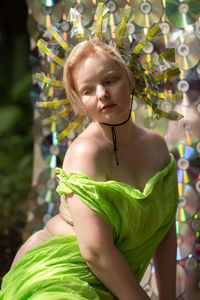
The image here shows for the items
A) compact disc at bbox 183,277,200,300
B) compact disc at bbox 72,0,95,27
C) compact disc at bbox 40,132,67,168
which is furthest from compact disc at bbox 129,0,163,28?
compact disc at bbox 183,277,200,300

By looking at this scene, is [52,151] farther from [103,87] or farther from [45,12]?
[103,87]

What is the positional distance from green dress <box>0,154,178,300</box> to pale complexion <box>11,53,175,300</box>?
1.3 inches

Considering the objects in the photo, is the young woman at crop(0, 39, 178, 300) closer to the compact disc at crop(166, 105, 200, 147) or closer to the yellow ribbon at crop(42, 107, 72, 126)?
the yellow ribbon at crop(42, 107, 72, 126)

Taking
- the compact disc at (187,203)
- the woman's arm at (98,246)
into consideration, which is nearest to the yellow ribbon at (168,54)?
the woman's arm at (98,246)

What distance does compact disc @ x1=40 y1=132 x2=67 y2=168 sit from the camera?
200 cm

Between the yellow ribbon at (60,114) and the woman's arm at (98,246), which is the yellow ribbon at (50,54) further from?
the woman's arm at (98,246)

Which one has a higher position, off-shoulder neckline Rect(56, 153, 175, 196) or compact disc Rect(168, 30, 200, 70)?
compact disc Rect(168, 30, 200, 70)

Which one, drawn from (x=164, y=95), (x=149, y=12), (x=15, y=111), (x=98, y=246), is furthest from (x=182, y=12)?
(x=15, y=111)

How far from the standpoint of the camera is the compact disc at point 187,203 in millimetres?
1682

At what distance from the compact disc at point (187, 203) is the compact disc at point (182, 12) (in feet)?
1.88

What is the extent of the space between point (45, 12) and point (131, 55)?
0.74 m

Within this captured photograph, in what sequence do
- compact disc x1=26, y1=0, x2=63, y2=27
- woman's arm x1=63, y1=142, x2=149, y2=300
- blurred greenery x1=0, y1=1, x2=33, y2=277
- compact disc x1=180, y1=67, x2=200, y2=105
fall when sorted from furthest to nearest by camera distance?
blurred greenery x1=0, y1=1, x2=33, y2=277
compact disc x1=26, y1=0, x2=63, y2=27
compact disc x1=180, y1=67, x2=200, y2=105
woman's arm x1=63, y1=142, x2=149, y2=300

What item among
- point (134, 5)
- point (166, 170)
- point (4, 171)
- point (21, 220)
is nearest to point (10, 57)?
point (4, 171)

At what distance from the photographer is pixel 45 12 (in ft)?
6.39
